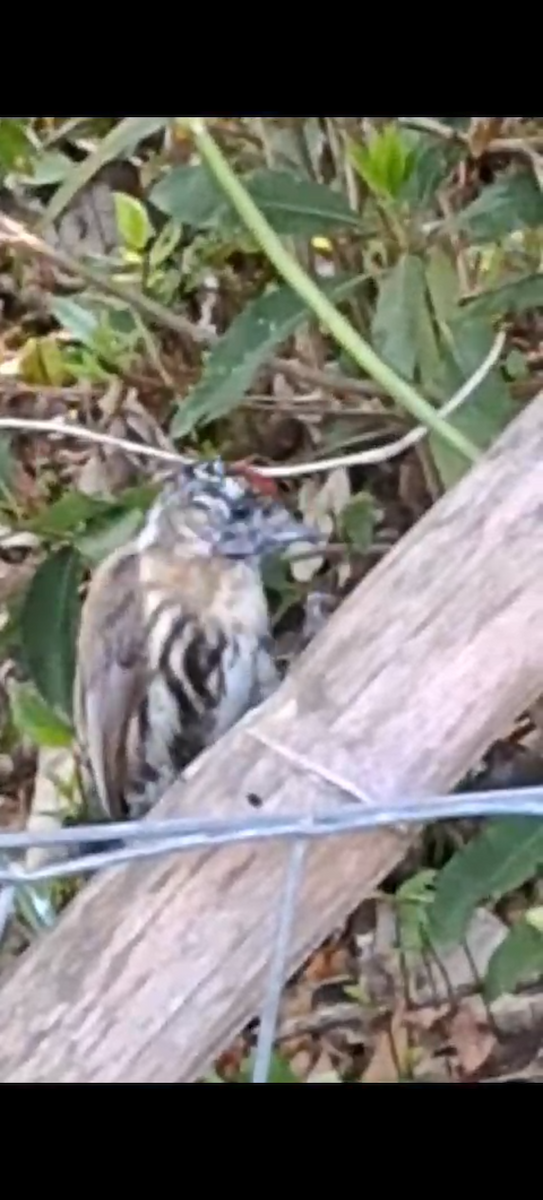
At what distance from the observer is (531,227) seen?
148 centimetres

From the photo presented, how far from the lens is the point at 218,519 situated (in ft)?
5.38

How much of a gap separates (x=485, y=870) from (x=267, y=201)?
51 centimetres

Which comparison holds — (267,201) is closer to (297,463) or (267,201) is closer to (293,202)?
(293,202)

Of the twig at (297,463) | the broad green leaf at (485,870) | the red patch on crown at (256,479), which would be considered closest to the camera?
the broad green leaf at (485,870)

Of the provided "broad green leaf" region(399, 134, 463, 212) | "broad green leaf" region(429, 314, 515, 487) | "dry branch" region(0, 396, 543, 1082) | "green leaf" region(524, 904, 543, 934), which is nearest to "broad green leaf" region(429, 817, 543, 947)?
"green leaf" region(524, 904, 543, 934)

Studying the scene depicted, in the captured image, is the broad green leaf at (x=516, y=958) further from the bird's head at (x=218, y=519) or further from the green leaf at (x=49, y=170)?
the green leaf at (x=49, y=170)

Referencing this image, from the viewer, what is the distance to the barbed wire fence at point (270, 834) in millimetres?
911

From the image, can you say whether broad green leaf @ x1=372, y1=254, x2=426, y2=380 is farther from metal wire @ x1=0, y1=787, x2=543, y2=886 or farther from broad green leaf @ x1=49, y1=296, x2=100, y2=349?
metal wire @ x1=0, y1=787, x2=543, y2=886

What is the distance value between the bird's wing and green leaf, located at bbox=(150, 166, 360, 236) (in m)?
0.35

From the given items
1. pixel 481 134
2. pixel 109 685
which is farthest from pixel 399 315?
pixel 109 685

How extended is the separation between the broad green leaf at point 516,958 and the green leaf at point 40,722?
1.40 ft

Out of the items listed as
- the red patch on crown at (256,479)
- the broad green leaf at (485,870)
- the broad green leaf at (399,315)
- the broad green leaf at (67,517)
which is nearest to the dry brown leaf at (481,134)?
the broad green leaf at (399,315)

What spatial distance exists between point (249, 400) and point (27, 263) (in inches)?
12.7
